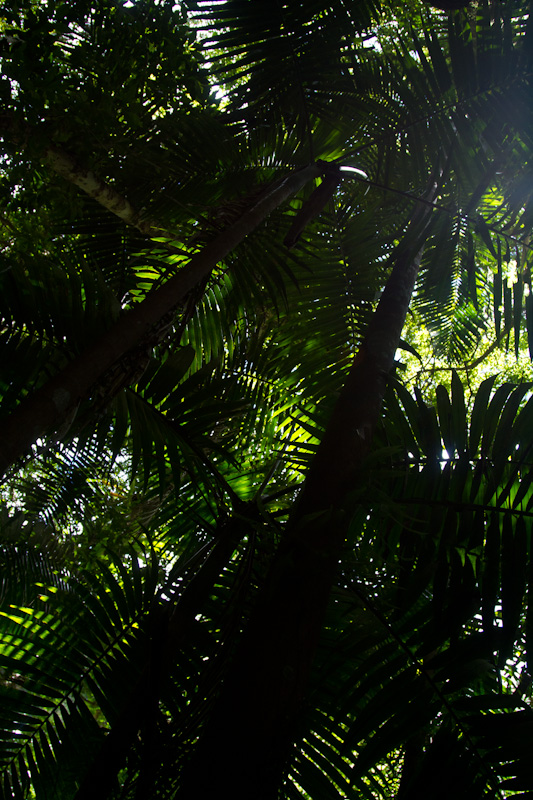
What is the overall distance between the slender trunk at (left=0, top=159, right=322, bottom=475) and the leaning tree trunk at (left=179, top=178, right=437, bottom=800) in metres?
0.57

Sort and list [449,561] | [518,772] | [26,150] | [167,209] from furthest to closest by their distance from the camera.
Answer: [167,209] < [26,150] < [449,561] < [518,772]

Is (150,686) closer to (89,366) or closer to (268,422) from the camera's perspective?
(89,366)

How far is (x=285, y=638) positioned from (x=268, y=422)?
167 cm

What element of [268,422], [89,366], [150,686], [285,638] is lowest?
[150,686]

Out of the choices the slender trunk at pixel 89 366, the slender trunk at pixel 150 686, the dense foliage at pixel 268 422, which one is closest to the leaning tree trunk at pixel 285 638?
the dense foliage at pixel 268 422

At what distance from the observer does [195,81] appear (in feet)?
8.21

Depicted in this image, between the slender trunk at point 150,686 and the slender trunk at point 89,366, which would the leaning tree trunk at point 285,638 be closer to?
the slender trunk at point 150,686

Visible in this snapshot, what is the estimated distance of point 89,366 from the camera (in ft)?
3.41

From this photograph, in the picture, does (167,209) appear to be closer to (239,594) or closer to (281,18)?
(281,18)

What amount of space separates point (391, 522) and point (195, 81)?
2349 millimetres

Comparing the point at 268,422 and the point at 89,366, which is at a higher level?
the point at 268,422

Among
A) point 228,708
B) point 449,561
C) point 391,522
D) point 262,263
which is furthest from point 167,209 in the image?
point 228,708

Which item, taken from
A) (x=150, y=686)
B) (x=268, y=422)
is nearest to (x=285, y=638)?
(x=150, y=686)

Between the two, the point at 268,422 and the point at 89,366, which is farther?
the point at 268,422
